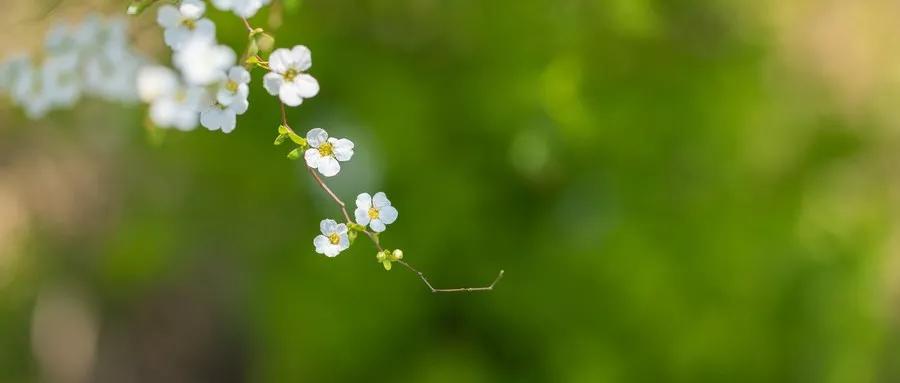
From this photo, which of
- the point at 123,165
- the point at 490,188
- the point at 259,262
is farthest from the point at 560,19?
the point at 123,165

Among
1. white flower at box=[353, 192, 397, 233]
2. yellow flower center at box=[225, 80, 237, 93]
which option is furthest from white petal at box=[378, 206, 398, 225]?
yellow flower center at box=[225, 80, 237, 93]

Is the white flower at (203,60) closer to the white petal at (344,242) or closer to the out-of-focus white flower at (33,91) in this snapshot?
the white petal at (344,242)

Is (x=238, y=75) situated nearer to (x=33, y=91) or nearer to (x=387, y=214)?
(x=387, y=214)

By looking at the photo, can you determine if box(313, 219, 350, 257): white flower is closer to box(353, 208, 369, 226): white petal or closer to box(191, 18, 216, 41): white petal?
box(353, 208, 369, 226): white petal

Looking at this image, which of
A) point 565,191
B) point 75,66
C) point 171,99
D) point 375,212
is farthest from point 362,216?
point 565,191

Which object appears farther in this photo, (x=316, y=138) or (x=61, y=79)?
(x=61, y=79)

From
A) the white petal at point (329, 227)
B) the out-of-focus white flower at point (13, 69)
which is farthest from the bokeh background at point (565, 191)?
the white petal at point (329, 227)
